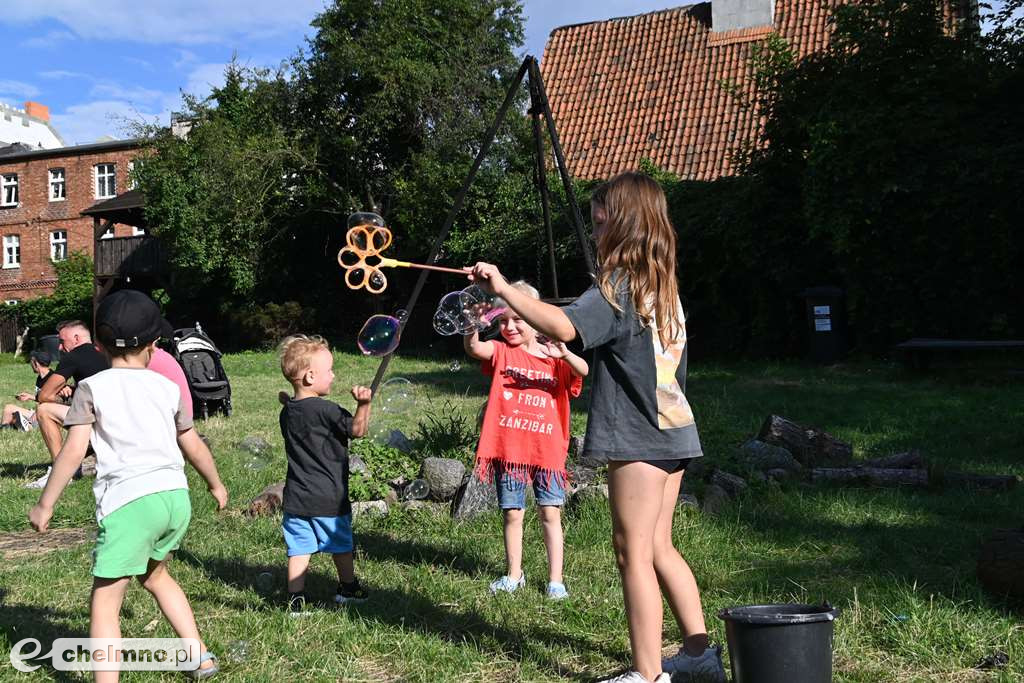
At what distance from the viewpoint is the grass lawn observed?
3.87 metres

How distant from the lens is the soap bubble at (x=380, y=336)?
625 centimetres

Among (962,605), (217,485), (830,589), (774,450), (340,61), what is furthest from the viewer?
(340,61)

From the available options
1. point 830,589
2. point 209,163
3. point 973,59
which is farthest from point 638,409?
point 209,163

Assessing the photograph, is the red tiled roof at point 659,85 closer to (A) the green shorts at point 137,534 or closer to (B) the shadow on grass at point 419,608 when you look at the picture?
(B) the shadow on grass at point 419,608

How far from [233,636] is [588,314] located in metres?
2.25

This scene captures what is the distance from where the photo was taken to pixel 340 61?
2334 centimetres

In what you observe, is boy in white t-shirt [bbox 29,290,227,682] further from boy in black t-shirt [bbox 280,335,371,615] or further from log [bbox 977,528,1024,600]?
log [bbox 977,528,1024,600]

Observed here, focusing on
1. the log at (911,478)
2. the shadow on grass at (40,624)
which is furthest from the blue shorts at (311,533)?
the log at (911,478)

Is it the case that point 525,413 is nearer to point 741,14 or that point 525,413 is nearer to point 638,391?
point 638,391

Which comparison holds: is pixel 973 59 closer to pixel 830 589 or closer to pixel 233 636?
pixel 830 589

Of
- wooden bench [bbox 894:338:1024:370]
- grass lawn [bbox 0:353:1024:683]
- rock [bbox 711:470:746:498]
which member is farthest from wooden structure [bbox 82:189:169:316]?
rock [bbox 711:470:746:498]

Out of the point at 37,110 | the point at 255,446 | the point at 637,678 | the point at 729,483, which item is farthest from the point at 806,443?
the point at 37,110

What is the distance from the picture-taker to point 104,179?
1612 inches

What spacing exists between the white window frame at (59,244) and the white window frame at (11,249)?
176 centimetres
